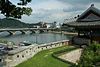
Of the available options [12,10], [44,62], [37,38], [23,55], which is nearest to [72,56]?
[44,62]

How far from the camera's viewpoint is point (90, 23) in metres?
38.5

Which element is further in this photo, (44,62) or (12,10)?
(44,62)

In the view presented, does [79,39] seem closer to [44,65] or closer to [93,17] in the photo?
[93,17]

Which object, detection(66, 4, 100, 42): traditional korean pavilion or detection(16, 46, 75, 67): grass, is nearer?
detection(16, 46, 75, 67): grass

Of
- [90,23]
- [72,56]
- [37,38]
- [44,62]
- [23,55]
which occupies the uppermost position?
[90,23]

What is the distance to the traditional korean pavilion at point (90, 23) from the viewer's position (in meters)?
38.2

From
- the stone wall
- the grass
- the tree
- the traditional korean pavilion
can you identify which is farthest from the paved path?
the tree

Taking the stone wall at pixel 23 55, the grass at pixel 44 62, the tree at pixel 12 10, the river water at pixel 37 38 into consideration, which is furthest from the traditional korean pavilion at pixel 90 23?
the river water at pixel 37 38

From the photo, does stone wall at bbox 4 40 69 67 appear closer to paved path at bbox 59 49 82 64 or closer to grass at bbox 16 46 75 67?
grass at bbox 16 46 75 67

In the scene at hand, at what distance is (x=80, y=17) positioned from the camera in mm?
42688

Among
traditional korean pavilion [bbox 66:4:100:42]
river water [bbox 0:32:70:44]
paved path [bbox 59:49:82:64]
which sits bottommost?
river water [bbox 0:32:70:44]

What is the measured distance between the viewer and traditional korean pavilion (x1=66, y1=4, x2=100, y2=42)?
125 ft

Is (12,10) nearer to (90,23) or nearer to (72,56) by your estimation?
(72,56)

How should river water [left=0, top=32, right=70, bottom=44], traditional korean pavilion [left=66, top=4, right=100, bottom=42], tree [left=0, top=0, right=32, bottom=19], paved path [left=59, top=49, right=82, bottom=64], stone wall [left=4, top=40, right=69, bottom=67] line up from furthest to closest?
river water [left=0, top=32, right=70, bottom=44], traditional korean pavilion [left=66, top=4, right=100, bottom=42], paved path [left=59, top=49, right=82, bottom=64], stone wall [left=4, top=40, right=69, bottom=67], tree [left=0, top=0, right=32, bottom=19]
